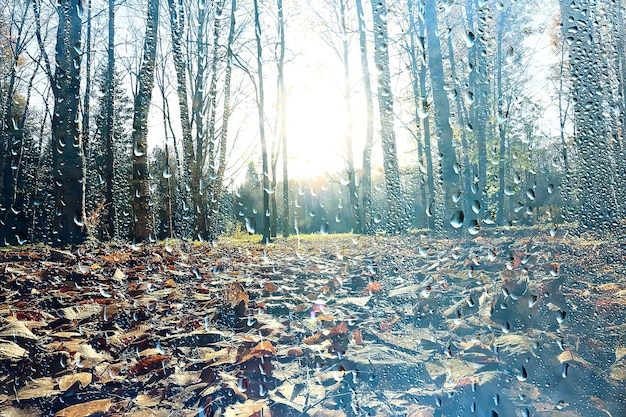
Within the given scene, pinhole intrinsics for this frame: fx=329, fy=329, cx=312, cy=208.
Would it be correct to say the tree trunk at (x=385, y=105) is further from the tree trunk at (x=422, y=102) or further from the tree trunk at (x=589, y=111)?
the tree trunk at (x=589, y=111)

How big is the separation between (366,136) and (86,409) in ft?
2.49

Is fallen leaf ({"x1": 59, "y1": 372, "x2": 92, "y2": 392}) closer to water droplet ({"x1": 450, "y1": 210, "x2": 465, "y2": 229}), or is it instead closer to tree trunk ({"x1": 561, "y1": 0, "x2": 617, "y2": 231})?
water droplet ({"x1": 450, "y1": 210, "x2": 465, "y2": 229})

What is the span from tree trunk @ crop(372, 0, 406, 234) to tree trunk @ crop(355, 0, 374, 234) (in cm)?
5

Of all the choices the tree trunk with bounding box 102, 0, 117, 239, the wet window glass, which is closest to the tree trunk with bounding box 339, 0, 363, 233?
the wet window glass

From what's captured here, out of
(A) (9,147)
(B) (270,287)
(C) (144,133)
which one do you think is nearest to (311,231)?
(B) (270,287)

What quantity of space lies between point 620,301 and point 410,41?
595 millimetres

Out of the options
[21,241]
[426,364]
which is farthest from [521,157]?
[21,241]

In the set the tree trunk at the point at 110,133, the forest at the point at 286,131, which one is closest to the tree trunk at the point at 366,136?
the forest at the point at 286,131

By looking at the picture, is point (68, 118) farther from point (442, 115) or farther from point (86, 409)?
point (442, 115)

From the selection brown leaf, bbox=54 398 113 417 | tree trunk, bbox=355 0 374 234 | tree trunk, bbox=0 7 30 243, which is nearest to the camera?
brown leaf, bbox=54 398 113 417

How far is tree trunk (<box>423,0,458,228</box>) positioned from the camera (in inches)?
22.5

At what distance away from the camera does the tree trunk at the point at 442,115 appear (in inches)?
22.5

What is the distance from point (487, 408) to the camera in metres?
0.43

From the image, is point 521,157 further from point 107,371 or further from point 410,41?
point 107,371
